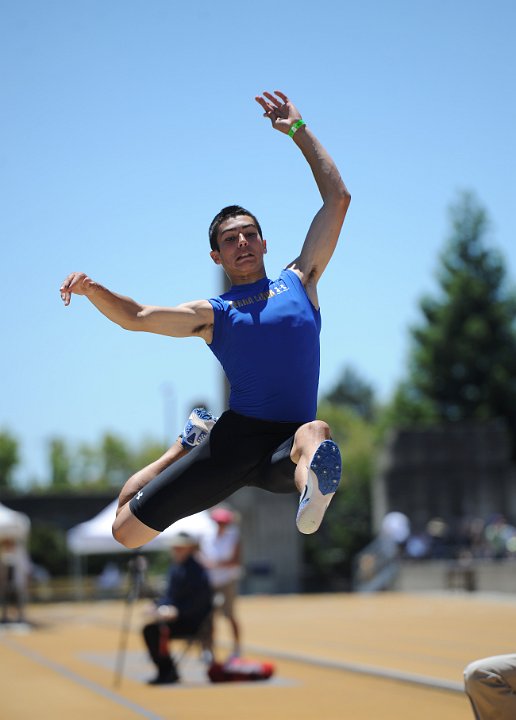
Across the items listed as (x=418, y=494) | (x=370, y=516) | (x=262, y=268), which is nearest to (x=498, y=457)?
(x=418, y=494)

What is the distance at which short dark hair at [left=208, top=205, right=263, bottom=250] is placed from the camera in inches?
278

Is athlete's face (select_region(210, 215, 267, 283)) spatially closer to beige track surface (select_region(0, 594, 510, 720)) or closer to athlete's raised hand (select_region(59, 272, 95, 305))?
athlete's raised hand (select_region(59, 272, 95, 305))

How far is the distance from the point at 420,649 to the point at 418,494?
23015mm

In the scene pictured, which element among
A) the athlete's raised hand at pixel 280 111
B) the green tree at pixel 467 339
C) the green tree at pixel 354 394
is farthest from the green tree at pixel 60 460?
the athlete's raised hand at pixel 280 111

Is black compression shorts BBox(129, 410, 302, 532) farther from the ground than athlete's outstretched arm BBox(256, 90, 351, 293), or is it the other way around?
athlete's outstretched arm BBox(256, 90, 351, 293)

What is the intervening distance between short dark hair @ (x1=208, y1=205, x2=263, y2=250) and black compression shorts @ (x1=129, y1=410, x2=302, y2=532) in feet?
3.33

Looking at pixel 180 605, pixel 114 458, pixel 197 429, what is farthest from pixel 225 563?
pixel 114 458

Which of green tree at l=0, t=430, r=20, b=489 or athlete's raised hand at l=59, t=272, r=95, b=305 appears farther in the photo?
green tree at l=0, t=430, r=20, b=489

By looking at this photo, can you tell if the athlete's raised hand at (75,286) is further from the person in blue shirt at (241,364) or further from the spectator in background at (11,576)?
the spectator in background at (11,576)

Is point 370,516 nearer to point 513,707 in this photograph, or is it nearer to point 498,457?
point 498,457

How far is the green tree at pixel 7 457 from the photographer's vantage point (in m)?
106

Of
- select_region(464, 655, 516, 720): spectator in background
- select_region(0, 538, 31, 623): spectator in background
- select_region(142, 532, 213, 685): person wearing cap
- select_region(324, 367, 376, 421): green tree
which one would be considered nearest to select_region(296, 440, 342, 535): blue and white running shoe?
select_region(464, 655, 516, 720): spectator in background

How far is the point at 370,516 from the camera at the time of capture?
185 feet

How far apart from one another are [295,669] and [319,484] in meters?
8.49
